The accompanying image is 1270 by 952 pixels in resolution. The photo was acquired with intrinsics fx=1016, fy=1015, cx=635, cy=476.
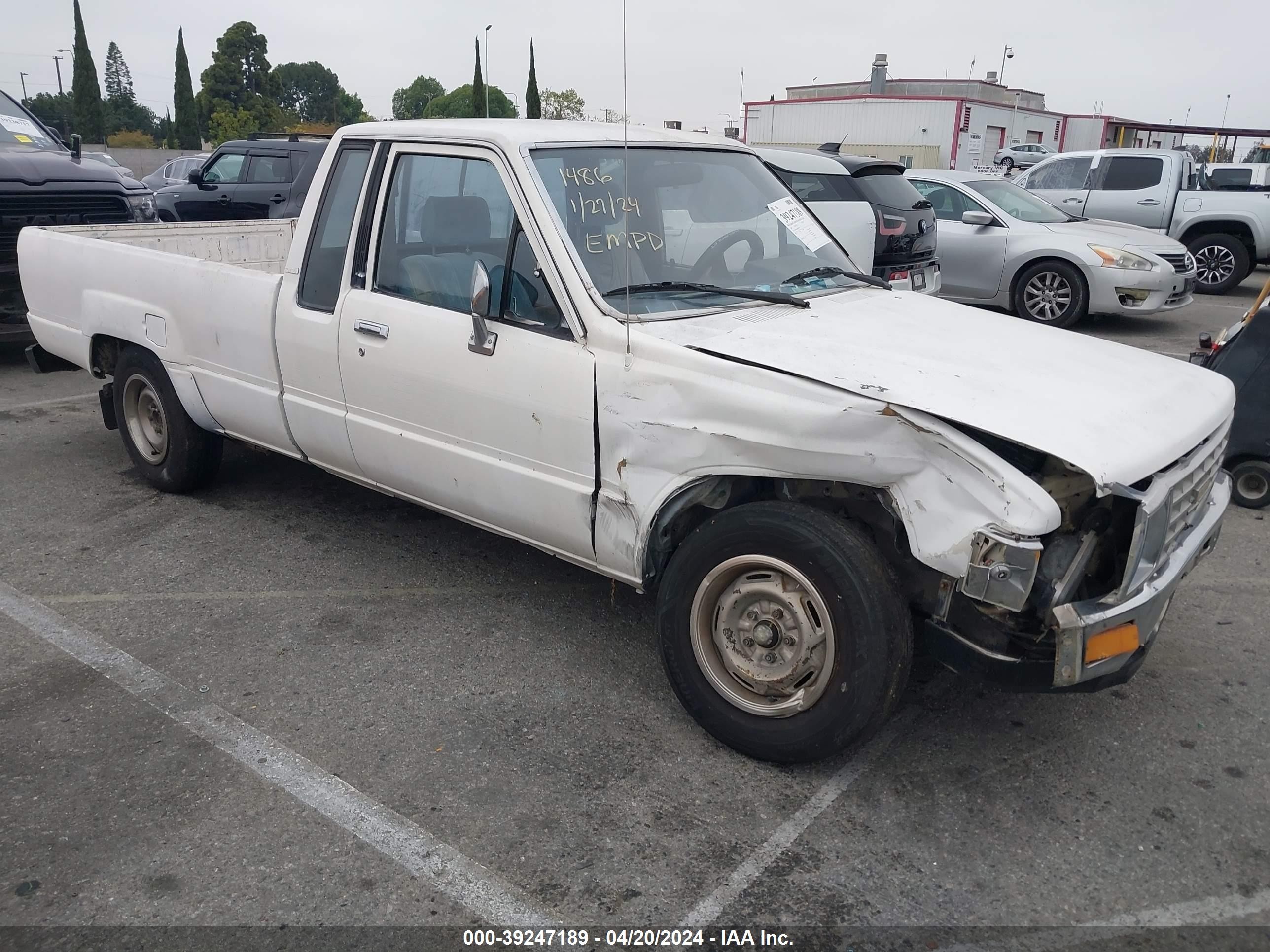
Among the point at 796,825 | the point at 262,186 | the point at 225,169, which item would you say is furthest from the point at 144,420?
the point at 225,169

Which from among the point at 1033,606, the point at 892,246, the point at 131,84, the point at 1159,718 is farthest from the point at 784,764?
the point at 131,84

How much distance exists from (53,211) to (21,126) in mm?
1489

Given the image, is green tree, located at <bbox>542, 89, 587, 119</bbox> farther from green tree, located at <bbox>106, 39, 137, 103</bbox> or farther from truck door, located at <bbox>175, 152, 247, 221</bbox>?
green tree, located at <bbox>106, 39, 137, 103</bbox>

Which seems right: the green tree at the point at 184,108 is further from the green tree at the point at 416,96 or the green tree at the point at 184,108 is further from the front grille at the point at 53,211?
the front grille at the point at 53,211

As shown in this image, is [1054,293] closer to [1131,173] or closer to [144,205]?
[1131,173]

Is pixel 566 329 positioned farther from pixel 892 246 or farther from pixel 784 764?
pixel 892 246

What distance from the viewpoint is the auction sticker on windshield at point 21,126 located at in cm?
920

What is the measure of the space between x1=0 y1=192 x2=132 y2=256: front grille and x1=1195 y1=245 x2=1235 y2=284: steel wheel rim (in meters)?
13.3

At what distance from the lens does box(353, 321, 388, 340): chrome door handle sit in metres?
4.00

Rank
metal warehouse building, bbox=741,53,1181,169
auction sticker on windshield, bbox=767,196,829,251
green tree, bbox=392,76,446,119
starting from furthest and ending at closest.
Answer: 1. green tree, bbox=392,76,446,119
2. metal warehouse building, bbox=741,53,1181,169
3. auction sticker on windshield, bbox=767,196,829,251

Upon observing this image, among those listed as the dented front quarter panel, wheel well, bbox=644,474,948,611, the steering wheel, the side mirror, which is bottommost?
wheel well, bbox=644,474,948,611

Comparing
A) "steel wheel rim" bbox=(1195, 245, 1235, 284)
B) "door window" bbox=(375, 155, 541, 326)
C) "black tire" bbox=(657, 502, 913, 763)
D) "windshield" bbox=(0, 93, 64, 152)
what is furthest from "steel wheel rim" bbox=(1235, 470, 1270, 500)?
"steel wheel rim" bbox=(1195, 245, 1235, 284)

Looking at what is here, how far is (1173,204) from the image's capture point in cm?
1397

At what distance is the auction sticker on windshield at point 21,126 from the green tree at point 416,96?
8749 cm
